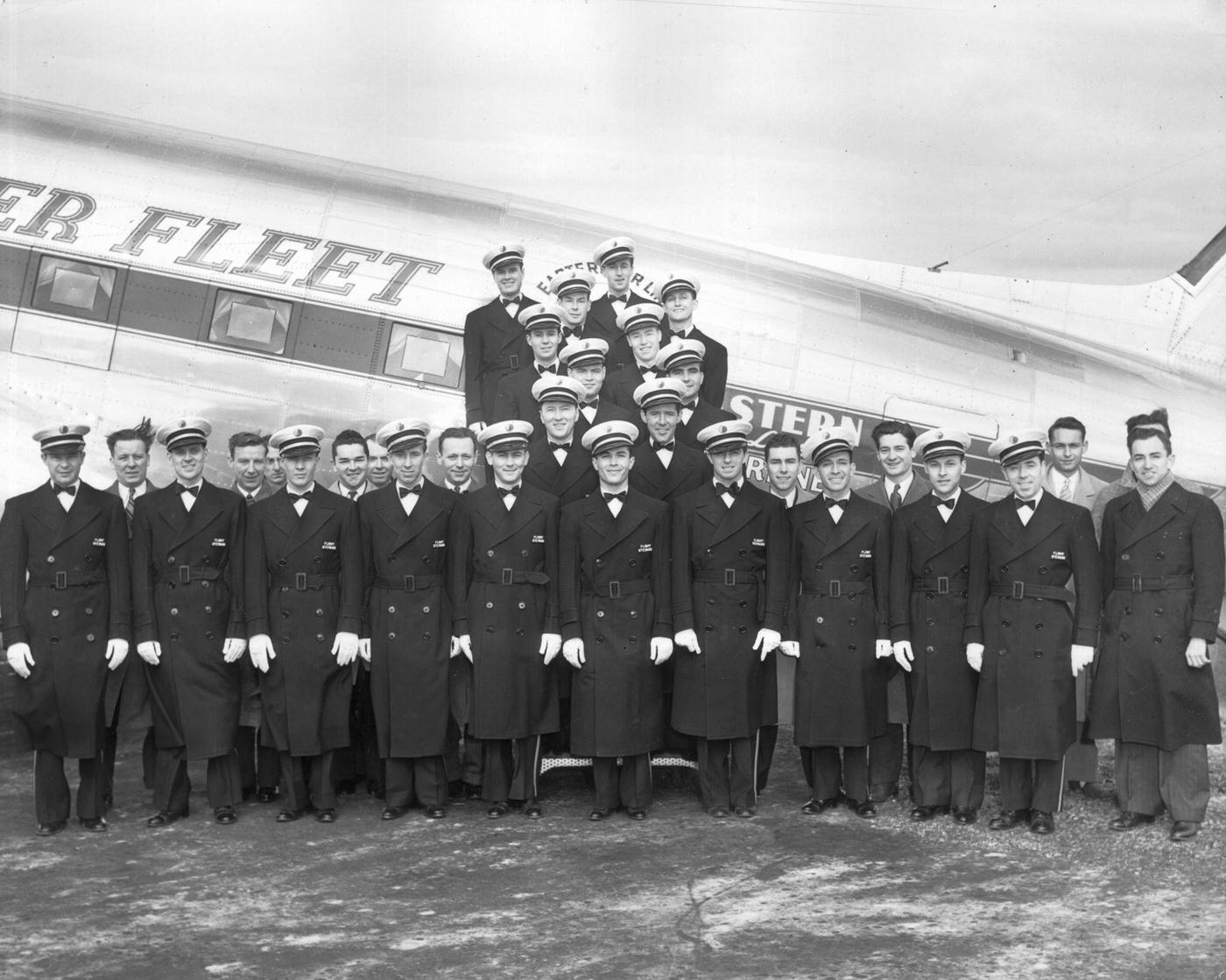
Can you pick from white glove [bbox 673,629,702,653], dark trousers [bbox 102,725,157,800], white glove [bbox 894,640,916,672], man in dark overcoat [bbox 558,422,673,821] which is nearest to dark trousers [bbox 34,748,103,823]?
dark trousers [bbox 102,725,157,800]

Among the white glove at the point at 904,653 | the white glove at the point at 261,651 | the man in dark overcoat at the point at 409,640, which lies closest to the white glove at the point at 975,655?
the white glove at the point at 904,653

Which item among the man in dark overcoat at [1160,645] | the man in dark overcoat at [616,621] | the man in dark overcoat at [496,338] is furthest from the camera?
the man in dark overcoat at [496,338]

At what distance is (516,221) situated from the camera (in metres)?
10.3

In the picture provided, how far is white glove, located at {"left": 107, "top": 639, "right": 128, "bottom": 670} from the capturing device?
662 cm

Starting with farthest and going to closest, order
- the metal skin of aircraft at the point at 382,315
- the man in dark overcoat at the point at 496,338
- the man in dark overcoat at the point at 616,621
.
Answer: the metal skin of aircraft at the point at 382,315, the man in dark overcoat at the point at 496,338, the man in dark overcoat at the point at 616,621

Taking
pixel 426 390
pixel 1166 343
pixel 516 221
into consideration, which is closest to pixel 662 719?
pixel 426 390

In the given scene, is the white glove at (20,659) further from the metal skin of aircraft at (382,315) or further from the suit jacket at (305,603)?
the metal skin of aircraft at (382,315)

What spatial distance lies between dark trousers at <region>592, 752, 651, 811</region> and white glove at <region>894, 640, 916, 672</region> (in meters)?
1.40

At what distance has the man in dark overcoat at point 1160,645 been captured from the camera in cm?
643

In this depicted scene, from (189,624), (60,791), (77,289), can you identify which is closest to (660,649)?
(189,624)

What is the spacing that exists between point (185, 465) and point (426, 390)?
3035 millimetres

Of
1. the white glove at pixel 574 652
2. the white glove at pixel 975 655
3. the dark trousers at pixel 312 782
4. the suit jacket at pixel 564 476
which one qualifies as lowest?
the dark trousers at pixel 312 782

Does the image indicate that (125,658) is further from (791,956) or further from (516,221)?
(516,221)

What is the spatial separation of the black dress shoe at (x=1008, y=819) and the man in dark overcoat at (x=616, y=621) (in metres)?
1.73
